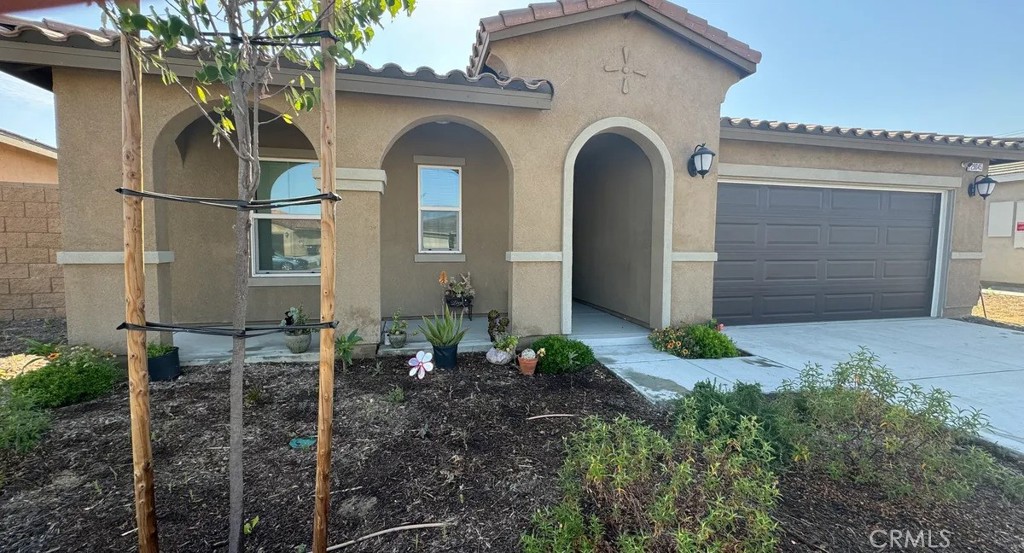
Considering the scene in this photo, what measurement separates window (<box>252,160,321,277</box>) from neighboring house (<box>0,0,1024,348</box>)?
3 cm

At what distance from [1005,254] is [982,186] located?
34.3 ft

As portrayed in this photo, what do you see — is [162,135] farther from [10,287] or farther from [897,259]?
[897,259]

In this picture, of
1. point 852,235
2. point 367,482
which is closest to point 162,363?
point 367,482

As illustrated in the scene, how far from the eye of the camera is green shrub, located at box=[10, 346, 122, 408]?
379 centimetres

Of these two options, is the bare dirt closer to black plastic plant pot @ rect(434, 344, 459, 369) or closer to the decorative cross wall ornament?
the decorative cross wall ornament

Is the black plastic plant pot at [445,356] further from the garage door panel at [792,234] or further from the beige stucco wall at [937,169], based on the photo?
the garage door panel at [792,234]

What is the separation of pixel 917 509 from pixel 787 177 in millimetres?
6138

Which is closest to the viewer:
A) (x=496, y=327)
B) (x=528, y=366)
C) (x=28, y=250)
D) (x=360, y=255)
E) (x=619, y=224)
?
(x=528, y=366)

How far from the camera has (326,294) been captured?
1.84 meters

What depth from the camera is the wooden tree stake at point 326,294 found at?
1839 mm

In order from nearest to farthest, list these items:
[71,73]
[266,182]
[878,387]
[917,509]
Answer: [917,509] < [878,387] < [71,73] < [266,182]

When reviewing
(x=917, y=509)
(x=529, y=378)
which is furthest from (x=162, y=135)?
(x=917, y=509)

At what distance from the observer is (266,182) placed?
6.64 m

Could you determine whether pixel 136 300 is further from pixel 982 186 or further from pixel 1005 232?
pixel 1005 232
